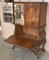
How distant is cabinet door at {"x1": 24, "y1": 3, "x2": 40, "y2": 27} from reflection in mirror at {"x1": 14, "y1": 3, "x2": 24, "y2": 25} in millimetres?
110

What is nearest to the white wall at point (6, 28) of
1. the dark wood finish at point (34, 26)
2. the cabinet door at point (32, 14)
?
the dark wood finish at point (34, 26)

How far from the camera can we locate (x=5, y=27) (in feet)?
14.2

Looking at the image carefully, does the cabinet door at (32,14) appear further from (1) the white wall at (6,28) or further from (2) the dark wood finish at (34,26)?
(1) the white wall at (6,28)

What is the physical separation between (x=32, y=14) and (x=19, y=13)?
0.39 metres

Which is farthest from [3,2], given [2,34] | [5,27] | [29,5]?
[29,5]

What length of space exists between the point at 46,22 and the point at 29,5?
656 millimetres

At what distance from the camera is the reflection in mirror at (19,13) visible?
10.6 feet

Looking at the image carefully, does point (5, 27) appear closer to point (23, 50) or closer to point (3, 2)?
point (3, 2)

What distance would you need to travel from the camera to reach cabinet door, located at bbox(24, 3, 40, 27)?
2952 mm

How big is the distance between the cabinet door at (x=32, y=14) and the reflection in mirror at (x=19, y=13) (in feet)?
0.36

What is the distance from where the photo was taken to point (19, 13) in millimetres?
3289

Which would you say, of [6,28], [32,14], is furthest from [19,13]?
[6,28]

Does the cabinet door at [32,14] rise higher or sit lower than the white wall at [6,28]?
higher

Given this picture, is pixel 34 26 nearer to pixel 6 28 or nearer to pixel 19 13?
pixel 19 13
